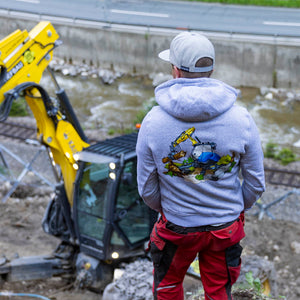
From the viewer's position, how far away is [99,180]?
6.02 m

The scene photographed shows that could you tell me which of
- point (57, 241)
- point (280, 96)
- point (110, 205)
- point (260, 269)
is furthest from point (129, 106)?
point (260, 269)

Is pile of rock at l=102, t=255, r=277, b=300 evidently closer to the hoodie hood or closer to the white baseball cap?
the hoodie hood

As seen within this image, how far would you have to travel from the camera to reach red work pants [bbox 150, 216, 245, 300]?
283 centimetres

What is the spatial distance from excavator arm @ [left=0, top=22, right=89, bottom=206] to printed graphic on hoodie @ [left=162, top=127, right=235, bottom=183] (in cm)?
328

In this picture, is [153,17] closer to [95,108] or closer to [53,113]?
[95,108]

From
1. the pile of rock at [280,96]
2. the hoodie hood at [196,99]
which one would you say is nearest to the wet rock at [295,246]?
the hoodie hood at [196,99]

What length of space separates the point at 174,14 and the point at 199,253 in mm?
17520

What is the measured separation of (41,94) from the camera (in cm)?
587

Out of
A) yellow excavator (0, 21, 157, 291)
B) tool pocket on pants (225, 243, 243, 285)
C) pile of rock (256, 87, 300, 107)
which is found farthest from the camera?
pile of rock (256, 87, 300, 107)

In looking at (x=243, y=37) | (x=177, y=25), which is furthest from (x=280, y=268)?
(x=177, y=25)

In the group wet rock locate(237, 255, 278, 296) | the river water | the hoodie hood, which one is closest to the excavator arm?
wet rock locate(237, 255, 278, 296)

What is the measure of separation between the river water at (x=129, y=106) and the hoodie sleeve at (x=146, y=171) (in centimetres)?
1033

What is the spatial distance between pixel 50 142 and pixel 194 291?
2597 mm

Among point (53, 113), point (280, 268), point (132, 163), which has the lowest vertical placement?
point (280, 268)
